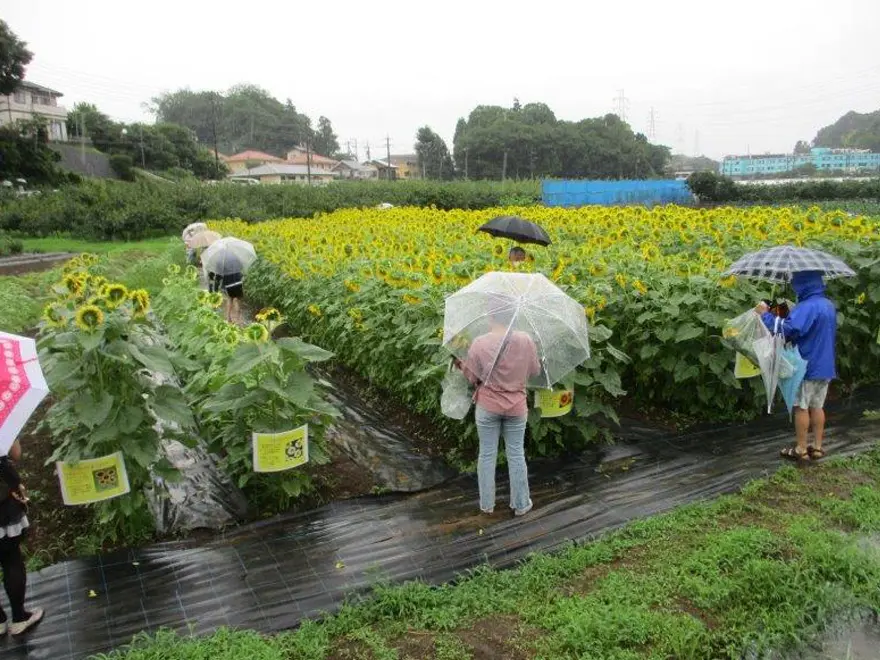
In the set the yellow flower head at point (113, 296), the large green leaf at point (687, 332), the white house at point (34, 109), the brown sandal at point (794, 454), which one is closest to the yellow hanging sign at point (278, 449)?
the yellow flower head at point (113, 296)

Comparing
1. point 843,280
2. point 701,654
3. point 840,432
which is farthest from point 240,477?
point 843,280

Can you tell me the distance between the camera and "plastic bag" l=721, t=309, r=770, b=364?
4.65m

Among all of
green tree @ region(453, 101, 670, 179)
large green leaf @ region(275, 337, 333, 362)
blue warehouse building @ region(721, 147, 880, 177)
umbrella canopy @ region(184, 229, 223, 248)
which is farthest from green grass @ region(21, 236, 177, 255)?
blue warehouse building @ region(721, 147, 880, 177)

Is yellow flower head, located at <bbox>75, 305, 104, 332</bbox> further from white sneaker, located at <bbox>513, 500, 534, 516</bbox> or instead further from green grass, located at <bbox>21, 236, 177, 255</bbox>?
green grass, located at <bbox>21, 236, 177, 255</bbox>

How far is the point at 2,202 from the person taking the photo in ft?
93.7

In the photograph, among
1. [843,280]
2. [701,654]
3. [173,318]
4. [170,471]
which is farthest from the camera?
[173,318]

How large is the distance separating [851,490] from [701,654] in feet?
6.79

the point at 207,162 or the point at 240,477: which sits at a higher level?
the point at 207,162

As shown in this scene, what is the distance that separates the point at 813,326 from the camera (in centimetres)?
457

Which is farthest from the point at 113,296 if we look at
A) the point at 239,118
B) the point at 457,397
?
the point at 239,118

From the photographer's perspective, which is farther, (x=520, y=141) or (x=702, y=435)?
(x=520, y=141)

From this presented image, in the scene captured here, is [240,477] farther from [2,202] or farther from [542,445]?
[2,202]

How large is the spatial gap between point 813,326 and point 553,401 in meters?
1.82

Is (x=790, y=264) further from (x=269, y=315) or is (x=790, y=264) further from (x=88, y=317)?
(x=88, y=317)
